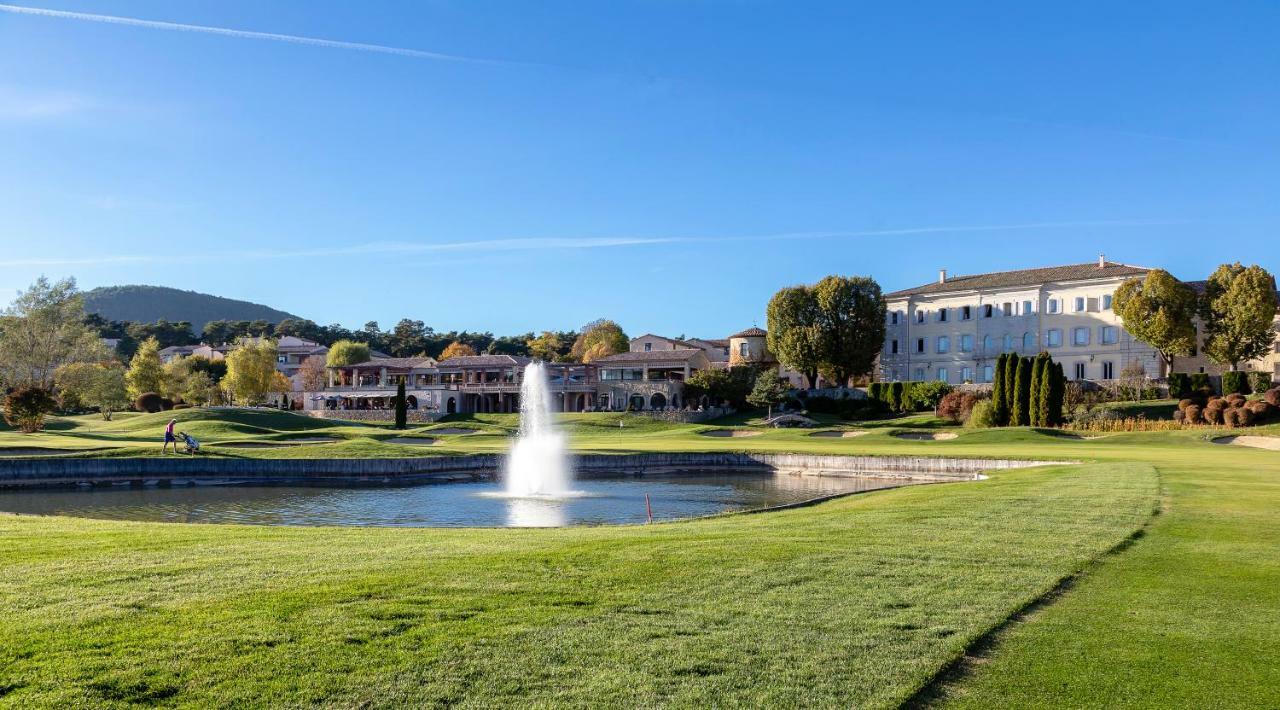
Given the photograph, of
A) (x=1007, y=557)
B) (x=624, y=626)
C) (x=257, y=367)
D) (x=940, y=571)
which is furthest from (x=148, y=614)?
(x=257, y=367)

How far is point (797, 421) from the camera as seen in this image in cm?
6931

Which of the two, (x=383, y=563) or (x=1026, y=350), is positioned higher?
(x=1026, y=350)

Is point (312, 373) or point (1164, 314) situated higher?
point (1164, 314)

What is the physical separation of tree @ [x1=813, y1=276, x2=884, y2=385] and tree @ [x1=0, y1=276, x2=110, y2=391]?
59146mm

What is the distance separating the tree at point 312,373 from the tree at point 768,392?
61.7m

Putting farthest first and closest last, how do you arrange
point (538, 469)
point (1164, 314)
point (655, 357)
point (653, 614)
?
point (655, 357), point (1164, 314), point (538, 469), point (653, 614)

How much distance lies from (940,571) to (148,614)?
7.72 m

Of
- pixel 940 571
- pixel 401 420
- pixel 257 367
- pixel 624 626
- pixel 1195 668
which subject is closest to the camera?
pixel 1195 668

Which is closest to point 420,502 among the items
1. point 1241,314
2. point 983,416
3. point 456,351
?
point 983,416

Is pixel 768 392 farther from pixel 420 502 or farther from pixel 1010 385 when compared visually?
pixel 420 502

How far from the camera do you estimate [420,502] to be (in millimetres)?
25797

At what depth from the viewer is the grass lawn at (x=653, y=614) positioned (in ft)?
20.6

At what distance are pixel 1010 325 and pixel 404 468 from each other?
189ft

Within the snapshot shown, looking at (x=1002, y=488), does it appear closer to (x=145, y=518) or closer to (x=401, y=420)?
(x=145, y=518)
